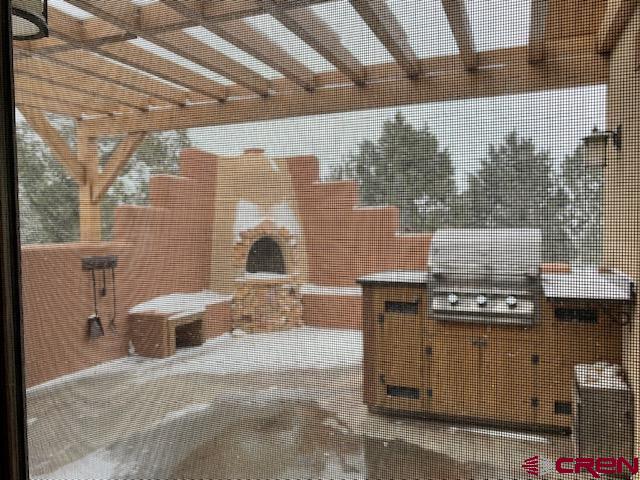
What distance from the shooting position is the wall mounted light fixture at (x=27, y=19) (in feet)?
1.46

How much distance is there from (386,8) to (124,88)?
72 cm

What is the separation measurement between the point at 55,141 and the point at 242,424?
0.91 metres

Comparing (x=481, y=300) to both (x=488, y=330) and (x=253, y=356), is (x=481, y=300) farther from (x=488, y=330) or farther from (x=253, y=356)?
(x=253, y=356)

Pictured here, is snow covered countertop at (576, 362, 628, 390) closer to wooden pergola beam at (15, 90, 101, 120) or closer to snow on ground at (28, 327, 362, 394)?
snow on ground at (28, 327, 362, 394)

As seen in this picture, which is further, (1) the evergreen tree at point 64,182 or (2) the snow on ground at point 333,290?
(2) the snow on ground at point 333,290

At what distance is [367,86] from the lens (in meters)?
0.90

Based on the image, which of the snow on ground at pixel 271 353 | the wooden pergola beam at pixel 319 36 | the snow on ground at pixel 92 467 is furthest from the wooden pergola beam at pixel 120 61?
the snow on ground at pixel 92 467

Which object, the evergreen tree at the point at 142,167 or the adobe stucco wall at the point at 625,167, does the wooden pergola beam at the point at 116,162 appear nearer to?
the evergreen tree at the point at 142,167

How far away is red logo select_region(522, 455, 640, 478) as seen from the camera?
0.71m

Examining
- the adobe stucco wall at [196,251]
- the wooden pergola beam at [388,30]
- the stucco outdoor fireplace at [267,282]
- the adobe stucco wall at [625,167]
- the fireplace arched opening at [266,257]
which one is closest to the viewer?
the adobe stucco wall at [625,167]

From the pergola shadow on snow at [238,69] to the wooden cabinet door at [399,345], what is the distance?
0.61m

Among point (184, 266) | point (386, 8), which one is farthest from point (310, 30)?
point (184, 266)

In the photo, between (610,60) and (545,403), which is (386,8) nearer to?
(610,60)

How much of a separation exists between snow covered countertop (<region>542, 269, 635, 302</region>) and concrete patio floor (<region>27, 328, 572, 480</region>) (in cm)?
29
